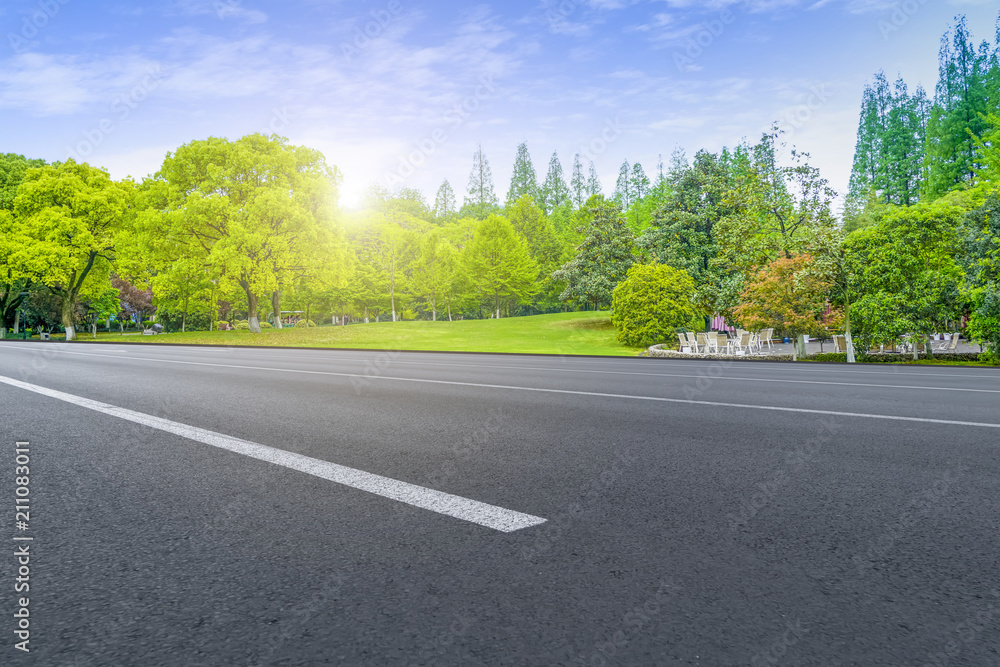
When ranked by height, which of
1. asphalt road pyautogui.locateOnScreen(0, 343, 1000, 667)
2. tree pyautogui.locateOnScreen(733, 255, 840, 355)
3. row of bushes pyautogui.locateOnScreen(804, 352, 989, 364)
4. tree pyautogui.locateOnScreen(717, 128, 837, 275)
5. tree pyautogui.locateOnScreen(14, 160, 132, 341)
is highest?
tree pyautogui.locateOnScreen(14, 160, 132, 341)

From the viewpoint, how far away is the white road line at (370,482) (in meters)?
3.22

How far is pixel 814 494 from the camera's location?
3.70 metres

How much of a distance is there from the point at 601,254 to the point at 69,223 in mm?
38868

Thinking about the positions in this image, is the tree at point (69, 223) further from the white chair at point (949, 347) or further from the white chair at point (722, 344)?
the white chair at point (949, 347)

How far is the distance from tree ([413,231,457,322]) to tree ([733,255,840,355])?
39563mm

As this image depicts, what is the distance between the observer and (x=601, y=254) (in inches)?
1667

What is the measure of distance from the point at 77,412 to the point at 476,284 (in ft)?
169

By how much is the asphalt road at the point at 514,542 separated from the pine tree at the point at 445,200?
104107 mm

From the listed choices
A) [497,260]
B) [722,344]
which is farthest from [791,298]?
[497,260]

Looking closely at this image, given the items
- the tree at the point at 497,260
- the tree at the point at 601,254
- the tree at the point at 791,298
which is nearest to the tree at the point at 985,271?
the tree at the point at 791,298

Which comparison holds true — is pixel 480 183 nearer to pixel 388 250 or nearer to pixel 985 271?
pixel 388 250

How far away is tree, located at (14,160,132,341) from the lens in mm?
42188

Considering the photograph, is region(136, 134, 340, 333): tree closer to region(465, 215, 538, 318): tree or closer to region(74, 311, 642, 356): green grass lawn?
region(74, 311, 642, 356): green grass lawn

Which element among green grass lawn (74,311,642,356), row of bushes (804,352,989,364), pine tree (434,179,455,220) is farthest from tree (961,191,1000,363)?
pine tree (434,179,455,220)
